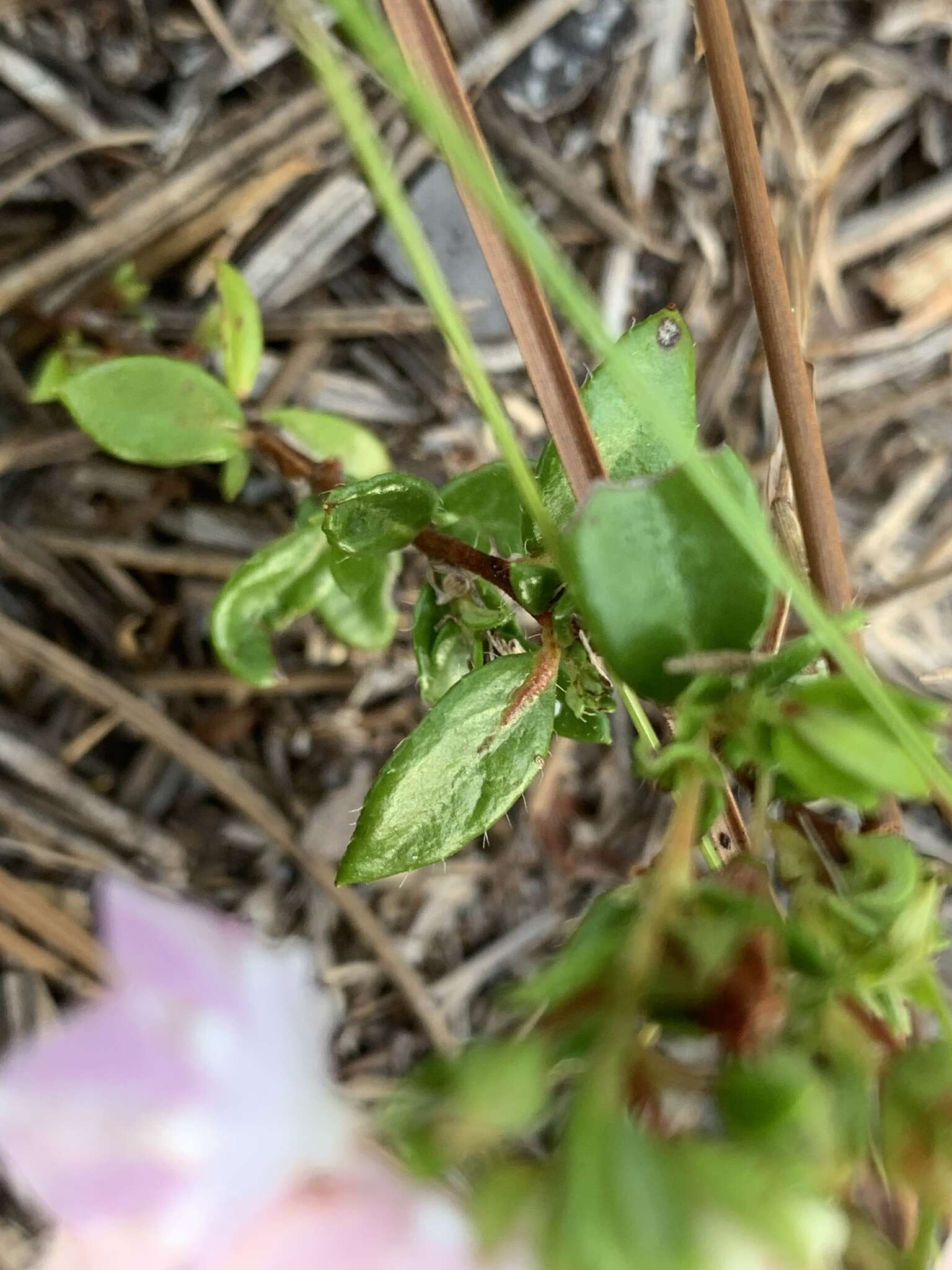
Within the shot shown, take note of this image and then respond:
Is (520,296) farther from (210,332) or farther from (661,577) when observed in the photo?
(210,332)

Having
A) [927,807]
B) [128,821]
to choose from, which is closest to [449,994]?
[128,821]

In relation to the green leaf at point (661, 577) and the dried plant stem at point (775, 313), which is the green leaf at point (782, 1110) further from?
the dried plant stem at point (775, 313)

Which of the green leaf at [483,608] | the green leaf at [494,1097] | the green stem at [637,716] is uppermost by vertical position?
the green leaf at [494,1097]

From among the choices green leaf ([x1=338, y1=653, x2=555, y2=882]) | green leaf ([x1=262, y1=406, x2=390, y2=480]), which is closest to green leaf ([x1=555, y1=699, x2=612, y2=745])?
green leaf ([x1=338, y1=653, x2=555, y2=882])

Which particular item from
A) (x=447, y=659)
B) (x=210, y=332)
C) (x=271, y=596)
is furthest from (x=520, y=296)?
(x=210, y=332)

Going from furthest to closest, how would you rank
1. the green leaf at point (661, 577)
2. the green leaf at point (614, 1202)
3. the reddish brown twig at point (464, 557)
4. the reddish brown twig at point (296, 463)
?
the reddish brown twig at point (296, 463) → the reddish brown twig at point (464, 557) → the green leaf at point (661, 577) → the green leaf at point (614, 1202)

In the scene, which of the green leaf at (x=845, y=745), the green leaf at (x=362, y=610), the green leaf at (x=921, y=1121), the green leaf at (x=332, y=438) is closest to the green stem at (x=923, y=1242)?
the green leaf at (x=921, y=1121)
